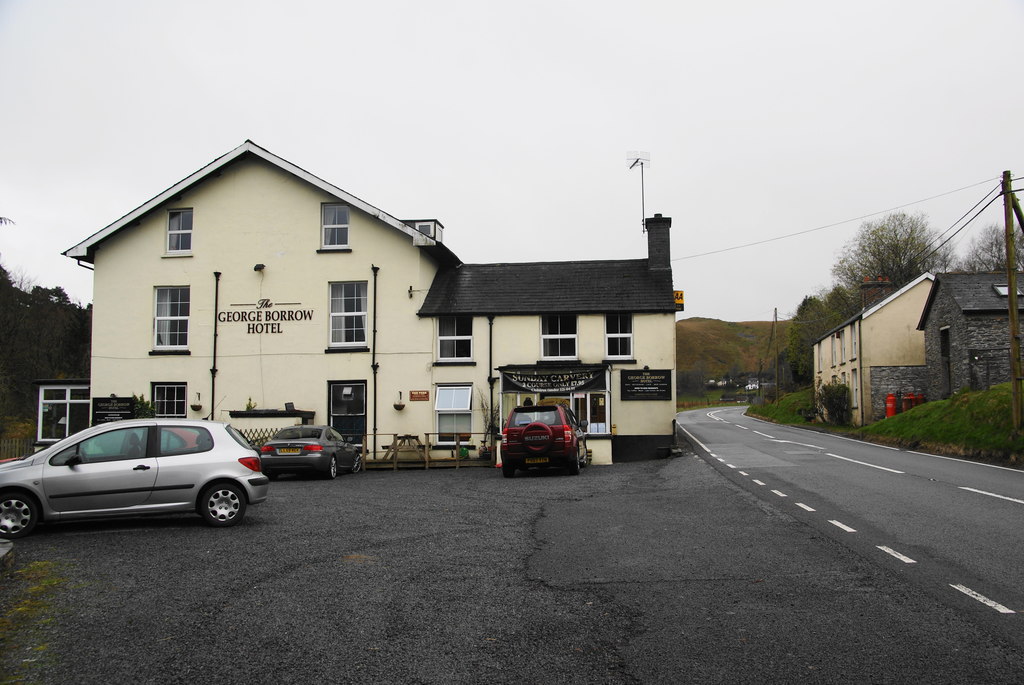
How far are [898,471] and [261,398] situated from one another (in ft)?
61.7

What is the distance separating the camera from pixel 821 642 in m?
5.27

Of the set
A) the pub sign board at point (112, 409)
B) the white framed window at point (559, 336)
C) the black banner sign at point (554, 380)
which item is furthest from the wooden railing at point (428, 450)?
the pub sign board at point (112, 409)

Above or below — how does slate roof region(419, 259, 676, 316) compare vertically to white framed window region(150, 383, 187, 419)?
above

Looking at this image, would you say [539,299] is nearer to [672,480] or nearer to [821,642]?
[672,480]

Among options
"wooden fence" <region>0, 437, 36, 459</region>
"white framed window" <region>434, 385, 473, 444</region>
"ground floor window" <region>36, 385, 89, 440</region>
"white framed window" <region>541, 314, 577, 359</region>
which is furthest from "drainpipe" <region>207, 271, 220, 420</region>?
"white framed window" <region>541, 314, 577, 359</region>

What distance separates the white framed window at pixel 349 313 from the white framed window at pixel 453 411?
3.27m

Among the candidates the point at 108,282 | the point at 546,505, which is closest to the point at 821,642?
the point at 546,505

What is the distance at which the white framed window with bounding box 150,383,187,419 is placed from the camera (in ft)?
86.2

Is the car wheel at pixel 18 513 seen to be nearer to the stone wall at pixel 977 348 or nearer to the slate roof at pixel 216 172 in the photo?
the slate roof at pixel 216 172

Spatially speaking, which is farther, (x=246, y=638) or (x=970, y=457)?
(x=970, y=457)

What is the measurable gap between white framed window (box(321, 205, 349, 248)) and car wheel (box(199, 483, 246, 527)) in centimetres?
1595

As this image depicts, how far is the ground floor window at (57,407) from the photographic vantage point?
26359 mm

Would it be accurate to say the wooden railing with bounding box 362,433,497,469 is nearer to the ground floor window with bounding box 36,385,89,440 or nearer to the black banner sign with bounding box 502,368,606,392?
the black banner sign with bounding box 502,368,606,392

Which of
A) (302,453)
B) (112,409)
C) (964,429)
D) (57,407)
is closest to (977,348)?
(964,429)
